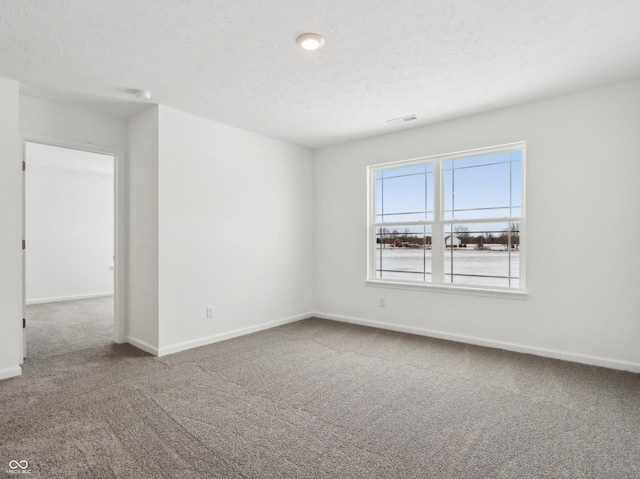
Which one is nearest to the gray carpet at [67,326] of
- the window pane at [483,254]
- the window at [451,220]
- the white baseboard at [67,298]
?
the white baseboard at [67,298]

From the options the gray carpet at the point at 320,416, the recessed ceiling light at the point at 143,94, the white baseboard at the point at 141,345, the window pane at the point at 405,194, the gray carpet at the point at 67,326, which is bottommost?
the gray carpet at the point at 67,326

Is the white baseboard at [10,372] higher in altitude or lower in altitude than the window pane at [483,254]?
lower

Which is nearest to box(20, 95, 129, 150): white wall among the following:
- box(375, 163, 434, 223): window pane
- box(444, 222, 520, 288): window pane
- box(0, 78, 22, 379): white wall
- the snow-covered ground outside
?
box(0, 78, 22, 379): white wall

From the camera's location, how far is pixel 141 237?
3.86 meters

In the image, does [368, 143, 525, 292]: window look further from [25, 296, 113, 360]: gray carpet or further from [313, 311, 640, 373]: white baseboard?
[25, 296, 113, 360]: gray carpet

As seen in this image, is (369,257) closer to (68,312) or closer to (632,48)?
(632,48)

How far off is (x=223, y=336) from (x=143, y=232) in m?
1.50

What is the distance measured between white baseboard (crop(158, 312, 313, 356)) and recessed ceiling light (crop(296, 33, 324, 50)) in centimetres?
315

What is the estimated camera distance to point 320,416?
2398 mm

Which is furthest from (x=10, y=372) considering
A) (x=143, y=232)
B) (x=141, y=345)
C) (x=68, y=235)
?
(x=68, y=235)

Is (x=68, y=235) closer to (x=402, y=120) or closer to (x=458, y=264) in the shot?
(x=402, y=120)

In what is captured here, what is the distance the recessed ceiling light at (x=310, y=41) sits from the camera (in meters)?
2.38

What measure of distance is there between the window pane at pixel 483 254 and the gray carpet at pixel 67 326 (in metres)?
4.25

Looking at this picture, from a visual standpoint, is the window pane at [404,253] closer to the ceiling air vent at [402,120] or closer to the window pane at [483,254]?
the window pane at [483,254]
